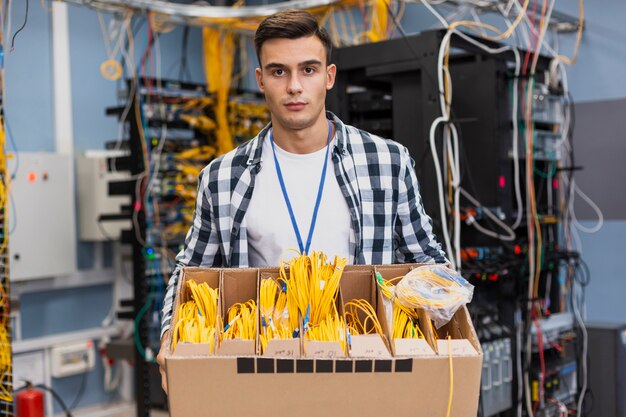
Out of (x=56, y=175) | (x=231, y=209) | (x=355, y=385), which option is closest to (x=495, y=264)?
(x=231, y=209)

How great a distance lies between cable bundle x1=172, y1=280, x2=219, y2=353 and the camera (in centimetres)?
131

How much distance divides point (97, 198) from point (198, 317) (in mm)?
3660

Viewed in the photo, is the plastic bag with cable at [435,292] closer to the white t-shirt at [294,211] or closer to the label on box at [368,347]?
the label on box at [368,347]

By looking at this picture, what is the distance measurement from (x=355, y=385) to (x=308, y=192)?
2.35 feet

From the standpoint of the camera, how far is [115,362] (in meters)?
5.11

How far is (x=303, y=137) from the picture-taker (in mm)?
1854

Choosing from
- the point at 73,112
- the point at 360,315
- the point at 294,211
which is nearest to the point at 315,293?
the point at 360,315

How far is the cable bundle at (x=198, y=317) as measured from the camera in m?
1.31

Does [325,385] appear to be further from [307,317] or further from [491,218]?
[491,218]

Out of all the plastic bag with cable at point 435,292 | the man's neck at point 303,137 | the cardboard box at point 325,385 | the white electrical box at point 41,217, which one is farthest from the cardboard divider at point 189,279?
the white electrical box at point 41,217

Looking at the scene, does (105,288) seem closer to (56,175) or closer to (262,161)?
(56,175)

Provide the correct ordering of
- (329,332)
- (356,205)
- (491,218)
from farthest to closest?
(491,218) < (356,205) < (329,332)

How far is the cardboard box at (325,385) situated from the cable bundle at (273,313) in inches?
3.6

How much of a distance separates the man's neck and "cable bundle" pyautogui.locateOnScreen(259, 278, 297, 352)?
47 cm
